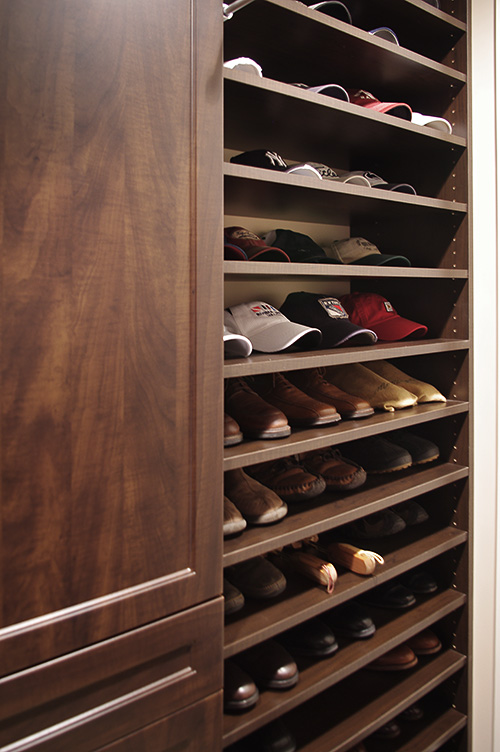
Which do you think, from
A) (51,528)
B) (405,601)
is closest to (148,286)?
(51,528)

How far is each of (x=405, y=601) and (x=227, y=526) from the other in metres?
0.75

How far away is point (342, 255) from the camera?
160cm

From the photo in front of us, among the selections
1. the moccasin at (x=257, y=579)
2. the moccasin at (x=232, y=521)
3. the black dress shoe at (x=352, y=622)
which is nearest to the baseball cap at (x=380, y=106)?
the moccasin at (x=232, y=521)

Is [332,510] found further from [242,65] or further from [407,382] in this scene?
[242,65]

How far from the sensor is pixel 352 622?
54.1 inches

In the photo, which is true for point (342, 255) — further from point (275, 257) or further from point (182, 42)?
point (182, 42)

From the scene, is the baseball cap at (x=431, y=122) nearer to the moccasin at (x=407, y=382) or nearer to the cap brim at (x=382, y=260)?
the cap brim at (x=382, y=260)

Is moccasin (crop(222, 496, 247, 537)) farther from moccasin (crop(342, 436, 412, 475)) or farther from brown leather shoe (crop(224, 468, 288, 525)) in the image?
moccasin (crop(342, 436, 412, 475))

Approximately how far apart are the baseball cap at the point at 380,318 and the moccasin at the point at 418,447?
29 centimetres

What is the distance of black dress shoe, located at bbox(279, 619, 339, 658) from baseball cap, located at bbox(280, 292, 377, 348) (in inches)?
26.1

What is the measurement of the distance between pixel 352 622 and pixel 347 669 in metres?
0.14

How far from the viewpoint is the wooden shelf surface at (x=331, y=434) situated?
100 centimetres

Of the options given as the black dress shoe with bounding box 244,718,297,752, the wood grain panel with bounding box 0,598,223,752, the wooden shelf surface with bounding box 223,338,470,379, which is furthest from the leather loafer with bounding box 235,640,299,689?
the wooden shelf surface with bounding box 223,338,470,379

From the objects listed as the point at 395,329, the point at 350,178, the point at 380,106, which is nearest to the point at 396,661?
the point at 395,329
